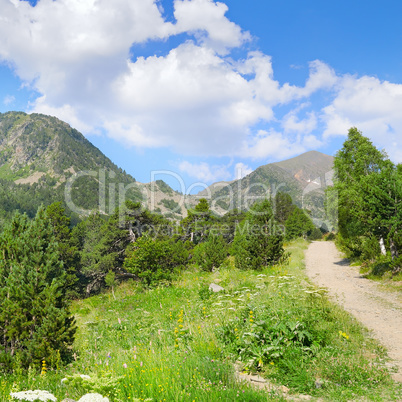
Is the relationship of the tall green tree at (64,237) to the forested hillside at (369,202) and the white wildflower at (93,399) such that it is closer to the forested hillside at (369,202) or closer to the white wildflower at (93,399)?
the forested hillside at (369,202)

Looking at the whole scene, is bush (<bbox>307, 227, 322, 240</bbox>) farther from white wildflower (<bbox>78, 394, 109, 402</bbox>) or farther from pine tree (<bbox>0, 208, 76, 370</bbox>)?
white wildflower (<bbox>78, 394, 109, 402</bbox>)

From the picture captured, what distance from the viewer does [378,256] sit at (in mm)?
19469

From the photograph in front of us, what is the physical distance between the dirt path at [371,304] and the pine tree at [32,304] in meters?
7.00

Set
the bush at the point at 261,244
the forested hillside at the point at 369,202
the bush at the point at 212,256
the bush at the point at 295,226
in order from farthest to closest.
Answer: the bush at the point at 295,226 → the bush at the point at 212,256 → the bush at the point at 261,244 → the forested hillside at the point at 369,202

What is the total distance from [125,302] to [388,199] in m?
13.5

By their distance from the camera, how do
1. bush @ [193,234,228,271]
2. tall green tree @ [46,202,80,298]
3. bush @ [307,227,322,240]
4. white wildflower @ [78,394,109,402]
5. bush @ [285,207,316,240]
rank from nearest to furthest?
white wildflower @ [78,394,109,402], bush @ [193,234,228,271], tall green tree @ [46,202,80,298], bush @ [285,207,316,240], bush @ [307,227,322,240]

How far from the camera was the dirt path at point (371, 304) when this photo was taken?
6.93 m

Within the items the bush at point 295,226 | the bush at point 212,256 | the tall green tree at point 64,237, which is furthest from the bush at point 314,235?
the tall green tree at point 64,237

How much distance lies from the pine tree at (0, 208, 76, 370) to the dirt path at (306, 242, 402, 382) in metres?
7.00

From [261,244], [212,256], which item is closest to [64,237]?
[212,256]

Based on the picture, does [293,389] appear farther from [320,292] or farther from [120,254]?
[120,254]

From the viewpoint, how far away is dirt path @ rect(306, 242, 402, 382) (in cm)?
693

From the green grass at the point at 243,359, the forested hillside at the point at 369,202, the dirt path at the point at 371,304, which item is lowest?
the dirt path at the point at 371,304

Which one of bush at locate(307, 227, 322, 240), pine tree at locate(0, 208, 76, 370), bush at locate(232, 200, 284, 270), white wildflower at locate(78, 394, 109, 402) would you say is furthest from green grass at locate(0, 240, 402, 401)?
bush at locate(307, 227, 322, 240)
